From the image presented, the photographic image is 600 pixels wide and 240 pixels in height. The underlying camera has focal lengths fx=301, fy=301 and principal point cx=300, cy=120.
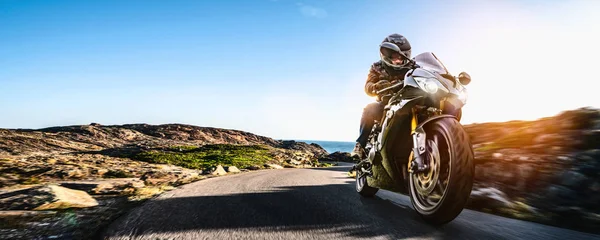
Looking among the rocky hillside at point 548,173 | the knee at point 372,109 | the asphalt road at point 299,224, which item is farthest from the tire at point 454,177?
the knee at point 372,109

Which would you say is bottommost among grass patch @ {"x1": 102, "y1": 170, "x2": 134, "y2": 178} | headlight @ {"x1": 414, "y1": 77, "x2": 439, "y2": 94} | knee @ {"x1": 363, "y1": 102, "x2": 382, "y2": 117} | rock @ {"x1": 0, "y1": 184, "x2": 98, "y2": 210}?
grass patch @ {"x1": 102, "y1": 170, "x2": 134, "y2": 178}

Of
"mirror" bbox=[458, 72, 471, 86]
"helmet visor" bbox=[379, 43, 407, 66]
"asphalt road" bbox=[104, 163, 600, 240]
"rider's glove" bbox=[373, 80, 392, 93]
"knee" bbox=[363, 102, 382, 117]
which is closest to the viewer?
"asphalt road" bbox=[104, 163, 600, 240]

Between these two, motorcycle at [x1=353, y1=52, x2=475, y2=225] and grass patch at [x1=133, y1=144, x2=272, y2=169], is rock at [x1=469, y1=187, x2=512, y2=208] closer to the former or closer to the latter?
motorcycle at [x1=353, y1=52, x2=475, y2=225]

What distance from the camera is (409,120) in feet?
11.1

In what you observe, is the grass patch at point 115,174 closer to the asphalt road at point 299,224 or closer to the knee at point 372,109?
the asphalt road at point 299,224

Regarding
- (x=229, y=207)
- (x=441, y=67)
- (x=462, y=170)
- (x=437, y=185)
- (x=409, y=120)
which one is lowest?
(x=229, y=207)

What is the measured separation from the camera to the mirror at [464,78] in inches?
131

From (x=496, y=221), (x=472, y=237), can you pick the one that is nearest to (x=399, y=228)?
(x=472, y=237)

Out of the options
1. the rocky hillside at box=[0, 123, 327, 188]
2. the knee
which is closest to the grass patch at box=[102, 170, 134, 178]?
the rocky hillside at box=[0, 123, 327, 188]

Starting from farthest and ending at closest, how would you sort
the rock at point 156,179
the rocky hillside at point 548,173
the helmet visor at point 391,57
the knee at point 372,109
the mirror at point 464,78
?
the rock at point 156,179, the knee at point 372,109, the helmet visor at point 391,57, the mirror at point 464,78, the rocky hillside at point 548,173

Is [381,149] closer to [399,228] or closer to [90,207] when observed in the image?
[399,228]

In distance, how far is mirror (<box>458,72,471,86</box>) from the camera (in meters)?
3.32

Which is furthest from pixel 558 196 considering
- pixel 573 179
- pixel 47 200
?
pixel 47 200

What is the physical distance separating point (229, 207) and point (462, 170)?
2259 millimetres
